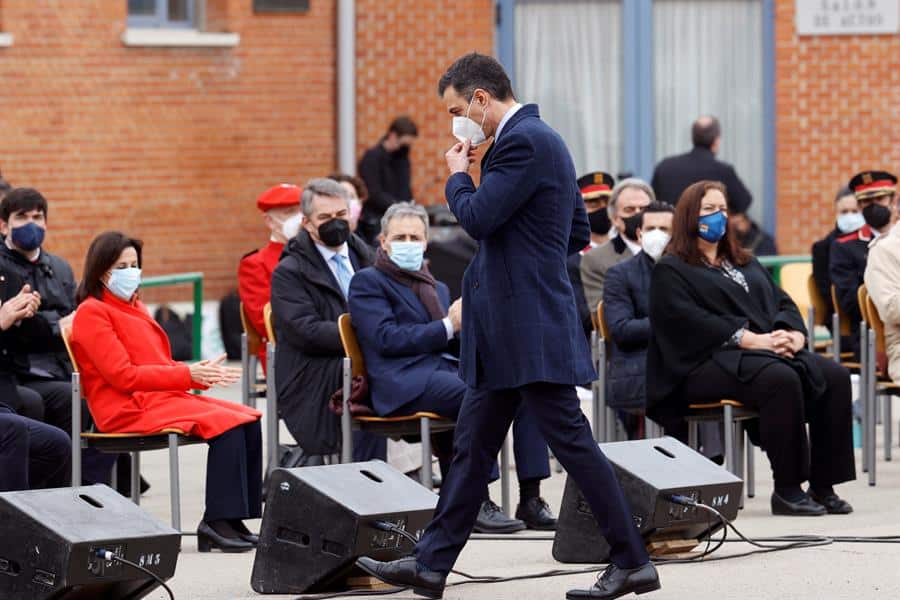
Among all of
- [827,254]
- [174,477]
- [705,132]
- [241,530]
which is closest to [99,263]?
[174,477]

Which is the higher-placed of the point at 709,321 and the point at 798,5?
the point at 798,5

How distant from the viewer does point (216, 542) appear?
28.8ft

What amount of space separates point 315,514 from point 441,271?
353 inches

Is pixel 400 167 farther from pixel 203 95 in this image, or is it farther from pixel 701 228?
pixel 701 228

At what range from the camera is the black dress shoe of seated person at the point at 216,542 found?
8.75 meters

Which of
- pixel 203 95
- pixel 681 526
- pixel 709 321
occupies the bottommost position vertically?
pixel 681 526

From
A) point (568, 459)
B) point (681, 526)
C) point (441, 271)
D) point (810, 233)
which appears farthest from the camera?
point (810, 233)

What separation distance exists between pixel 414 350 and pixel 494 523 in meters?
0.85

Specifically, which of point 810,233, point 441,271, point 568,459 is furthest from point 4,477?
point 810,233

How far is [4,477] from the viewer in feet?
27.4

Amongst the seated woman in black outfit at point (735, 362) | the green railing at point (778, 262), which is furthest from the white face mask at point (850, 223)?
the seated woman in black outfit at point (735, 362)

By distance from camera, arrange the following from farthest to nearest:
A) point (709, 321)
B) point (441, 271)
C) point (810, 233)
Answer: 1. point (810, 233)
2. point (441, 271)
3. point (709, 321)

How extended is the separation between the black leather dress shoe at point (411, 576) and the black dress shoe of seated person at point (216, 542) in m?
1.57

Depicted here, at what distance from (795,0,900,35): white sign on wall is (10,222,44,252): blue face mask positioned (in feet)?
33.0
